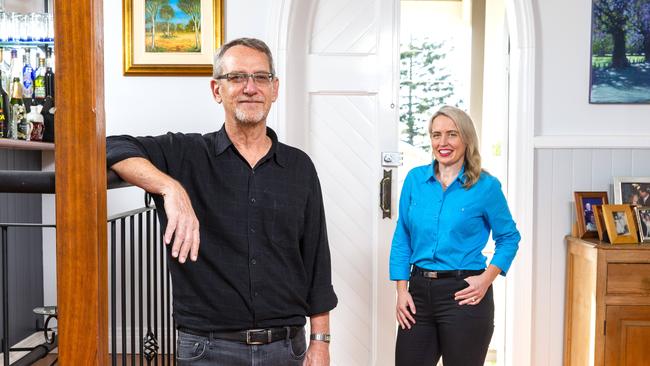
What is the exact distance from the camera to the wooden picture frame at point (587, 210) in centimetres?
360

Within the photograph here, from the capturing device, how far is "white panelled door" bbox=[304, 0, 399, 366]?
3.95 meters

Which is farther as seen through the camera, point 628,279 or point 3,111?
point 628,279

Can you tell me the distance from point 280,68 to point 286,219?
6.73ft

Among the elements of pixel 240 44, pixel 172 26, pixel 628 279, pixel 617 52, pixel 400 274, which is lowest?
pixel 628 279

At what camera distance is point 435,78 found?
746cm

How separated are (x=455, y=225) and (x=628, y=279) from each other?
114cm

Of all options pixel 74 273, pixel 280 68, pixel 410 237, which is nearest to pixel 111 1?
pixel 280 68

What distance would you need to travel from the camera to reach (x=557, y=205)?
3.75 meters

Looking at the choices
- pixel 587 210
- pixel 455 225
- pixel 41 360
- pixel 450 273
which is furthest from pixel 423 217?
pixel 41 360

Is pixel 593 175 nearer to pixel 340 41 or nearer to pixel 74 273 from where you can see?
pixel 340 41

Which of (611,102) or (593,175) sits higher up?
(611,102)

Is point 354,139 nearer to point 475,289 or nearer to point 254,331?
point 475,289

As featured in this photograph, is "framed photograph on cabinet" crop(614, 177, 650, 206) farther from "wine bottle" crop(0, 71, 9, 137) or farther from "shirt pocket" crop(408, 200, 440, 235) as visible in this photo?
"wine bottle" crop(0, 71, 9, 137)

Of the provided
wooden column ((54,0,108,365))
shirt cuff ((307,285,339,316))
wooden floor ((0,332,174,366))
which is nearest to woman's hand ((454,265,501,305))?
shirt cuff ((307,285,339,316))
